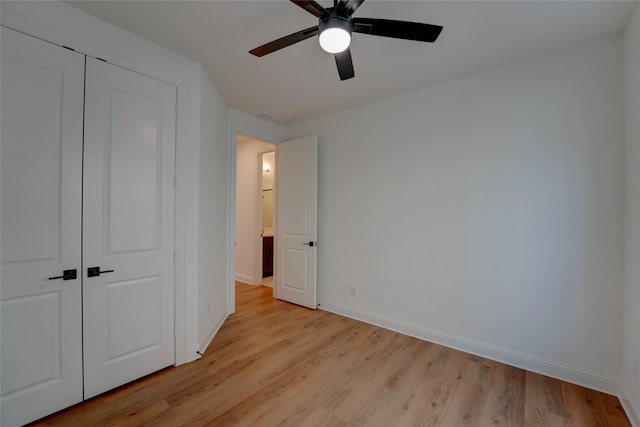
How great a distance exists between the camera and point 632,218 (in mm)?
1835

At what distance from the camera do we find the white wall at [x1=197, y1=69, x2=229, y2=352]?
2586mm

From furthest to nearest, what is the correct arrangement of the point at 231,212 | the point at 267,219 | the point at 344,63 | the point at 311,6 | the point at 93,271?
the point at 267,219 → the point at 231,212 → the point at 93,271 → the point at 344,63 → the point at 311,6

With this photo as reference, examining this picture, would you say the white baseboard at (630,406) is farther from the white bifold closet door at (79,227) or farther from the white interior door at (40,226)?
the white interior door at (40,226)

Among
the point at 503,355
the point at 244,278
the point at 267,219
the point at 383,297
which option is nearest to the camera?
the point at 503,355

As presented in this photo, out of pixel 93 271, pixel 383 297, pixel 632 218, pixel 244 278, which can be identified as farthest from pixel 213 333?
pixel 632 218

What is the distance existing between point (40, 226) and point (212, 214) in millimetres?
1340

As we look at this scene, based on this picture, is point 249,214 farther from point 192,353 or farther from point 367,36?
point 367,36

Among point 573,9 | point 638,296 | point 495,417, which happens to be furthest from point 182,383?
point 573,9

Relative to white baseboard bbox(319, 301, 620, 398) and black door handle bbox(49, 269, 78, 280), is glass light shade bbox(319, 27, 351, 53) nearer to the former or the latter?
black door handle bbox(49, 269, 78, 280)

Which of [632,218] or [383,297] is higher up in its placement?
[632,218]

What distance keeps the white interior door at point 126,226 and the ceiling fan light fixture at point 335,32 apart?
4.93 ft

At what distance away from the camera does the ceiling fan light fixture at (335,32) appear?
1449 mm

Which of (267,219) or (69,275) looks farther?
(267,219)

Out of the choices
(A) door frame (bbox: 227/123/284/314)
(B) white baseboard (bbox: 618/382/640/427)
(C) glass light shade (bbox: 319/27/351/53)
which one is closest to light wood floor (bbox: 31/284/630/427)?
(B) white baseboard (bbox: 618/382/640/427)
